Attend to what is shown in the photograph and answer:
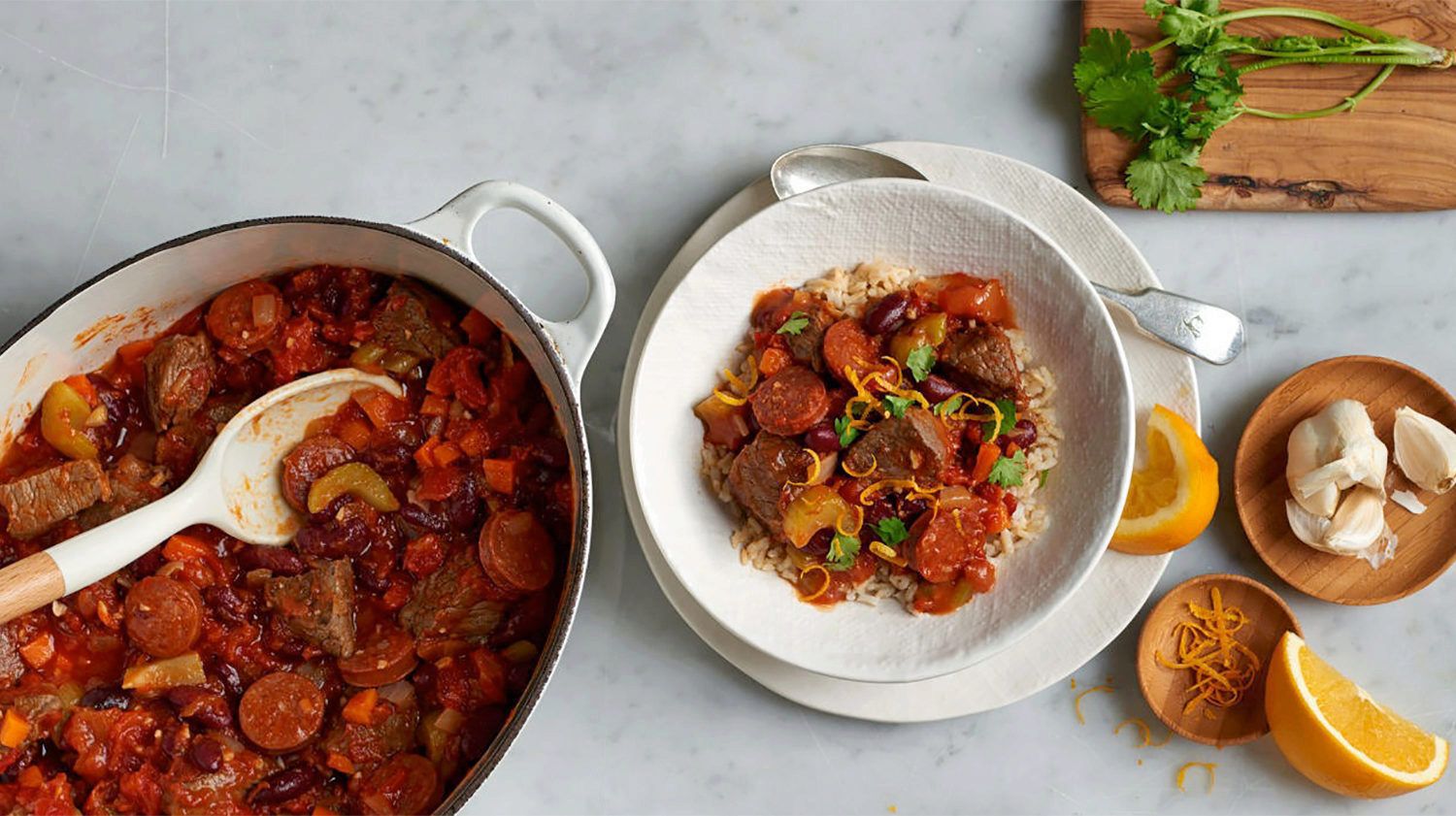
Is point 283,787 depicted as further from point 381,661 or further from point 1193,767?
point 1193,767

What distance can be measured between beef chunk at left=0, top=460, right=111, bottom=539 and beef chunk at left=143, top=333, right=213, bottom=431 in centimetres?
27

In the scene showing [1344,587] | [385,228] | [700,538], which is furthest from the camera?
[1344,587]

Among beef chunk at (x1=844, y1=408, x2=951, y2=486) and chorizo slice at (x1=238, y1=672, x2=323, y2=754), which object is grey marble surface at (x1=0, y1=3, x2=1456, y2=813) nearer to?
chorizo slice at (x1=238, y1=672, x2=323, y2=754)

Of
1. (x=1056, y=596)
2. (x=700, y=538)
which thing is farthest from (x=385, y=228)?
(x=1056, y=596)

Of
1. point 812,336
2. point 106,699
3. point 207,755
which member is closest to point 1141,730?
point 812,336

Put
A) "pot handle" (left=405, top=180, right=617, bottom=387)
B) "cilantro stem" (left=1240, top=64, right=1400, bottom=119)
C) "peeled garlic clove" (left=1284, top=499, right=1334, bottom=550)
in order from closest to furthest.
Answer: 1. "pot handle" (left=405, top=180, right=617, bottom=387)
2. "peeled garlic clove" (left=1284, top=499, right=1334, bottom=550)
3. "cilantro stem" (left=1240, top=64, right=1400, bottom=119)

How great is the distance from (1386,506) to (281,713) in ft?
11.9

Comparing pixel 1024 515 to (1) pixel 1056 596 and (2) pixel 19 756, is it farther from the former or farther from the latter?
(2) pixel 19 756

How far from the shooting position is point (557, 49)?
13.0 feet

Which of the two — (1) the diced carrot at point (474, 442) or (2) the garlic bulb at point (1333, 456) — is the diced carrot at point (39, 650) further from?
(2) the garlic bulb at point (1333, 456)

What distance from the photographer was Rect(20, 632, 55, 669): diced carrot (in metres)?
3.36

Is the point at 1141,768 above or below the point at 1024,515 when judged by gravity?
below

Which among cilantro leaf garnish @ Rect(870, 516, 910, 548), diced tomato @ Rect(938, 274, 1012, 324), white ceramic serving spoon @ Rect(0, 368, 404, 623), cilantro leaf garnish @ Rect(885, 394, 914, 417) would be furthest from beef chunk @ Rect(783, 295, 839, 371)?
white ceramic serving spoon @ Rect(0, 368, 404, 623)

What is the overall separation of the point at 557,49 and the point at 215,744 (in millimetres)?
2486
